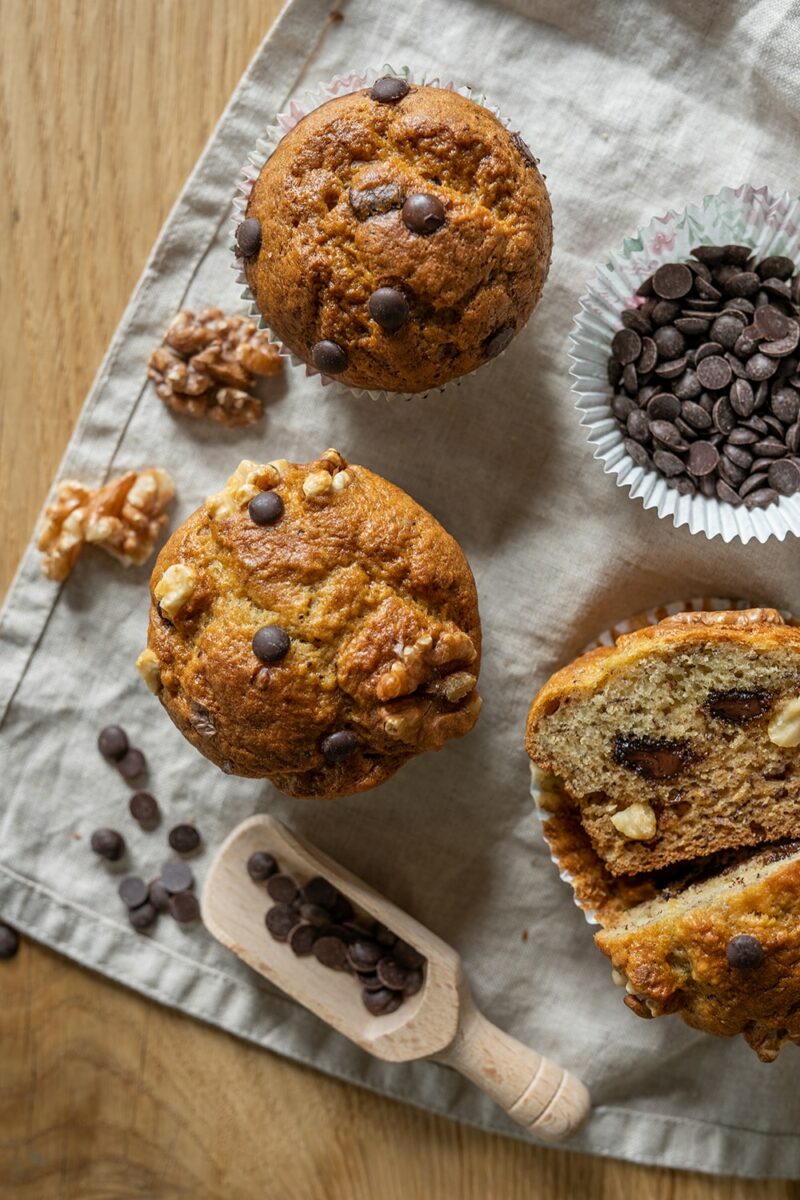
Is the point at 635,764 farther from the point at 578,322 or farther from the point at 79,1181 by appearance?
the point at 79,1181

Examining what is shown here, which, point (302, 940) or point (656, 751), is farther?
point (302, 940)

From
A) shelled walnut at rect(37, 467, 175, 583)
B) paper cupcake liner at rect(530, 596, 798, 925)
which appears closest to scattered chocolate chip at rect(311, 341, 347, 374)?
shelled walnut at rect(37, 467, 175, 583)

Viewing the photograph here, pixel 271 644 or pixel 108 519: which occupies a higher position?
pixel 271 644

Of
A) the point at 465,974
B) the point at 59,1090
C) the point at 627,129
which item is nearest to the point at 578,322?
the point at 627,129

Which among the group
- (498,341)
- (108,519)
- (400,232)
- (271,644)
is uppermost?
(400,232)

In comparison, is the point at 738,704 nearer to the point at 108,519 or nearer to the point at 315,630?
the point at 315,630


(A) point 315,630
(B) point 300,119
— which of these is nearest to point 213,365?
(B) point 300,119

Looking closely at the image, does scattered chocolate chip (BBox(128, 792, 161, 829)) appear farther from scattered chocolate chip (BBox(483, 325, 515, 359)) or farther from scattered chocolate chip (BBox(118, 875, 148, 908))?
scattered chocolate chip (BBox(483, 325, 515, 359))
